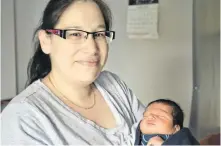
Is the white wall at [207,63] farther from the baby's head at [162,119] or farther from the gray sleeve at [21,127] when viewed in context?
the gray sleeve at [21,127]

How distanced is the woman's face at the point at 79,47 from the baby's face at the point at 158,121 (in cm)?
25

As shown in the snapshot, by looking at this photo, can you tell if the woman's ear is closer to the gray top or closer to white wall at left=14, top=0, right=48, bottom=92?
the gray top

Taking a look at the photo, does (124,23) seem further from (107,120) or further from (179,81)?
(107,120)

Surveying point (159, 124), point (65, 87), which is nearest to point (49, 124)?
point (65, 87)

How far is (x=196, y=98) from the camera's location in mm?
1688

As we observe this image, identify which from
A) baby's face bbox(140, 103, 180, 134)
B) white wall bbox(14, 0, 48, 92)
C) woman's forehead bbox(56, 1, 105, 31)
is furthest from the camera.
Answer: white wall bbox(14, 0, 48, 92)

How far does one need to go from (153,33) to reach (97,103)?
1048 mm

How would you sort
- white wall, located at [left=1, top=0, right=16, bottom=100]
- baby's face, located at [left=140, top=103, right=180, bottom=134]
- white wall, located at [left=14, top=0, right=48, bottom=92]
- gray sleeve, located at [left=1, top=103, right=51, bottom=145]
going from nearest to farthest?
1. gray sleeve, located at [left=1, top=103, right=51, bottom=145]
2. baby's face, located at [left=140, top=103, right=180, bottom=134]
3. white wall, located at [left=1, top=0, right=16, bottom=100]
4. white wall, located at [left=14, top=0, right=48, bottom=92]

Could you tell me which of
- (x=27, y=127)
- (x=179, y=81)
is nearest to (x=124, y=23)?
(x=179, y=81)

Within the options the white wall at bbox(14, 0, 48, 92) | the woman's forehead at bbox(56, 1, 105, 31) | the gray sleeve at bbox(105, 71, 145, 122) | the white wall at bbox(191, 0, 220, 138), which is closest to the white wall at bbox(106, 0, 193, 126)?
the white wall at bbox(191, 0, 220, 138)

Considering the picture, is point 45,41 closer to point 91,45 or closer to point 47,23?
point 47,23

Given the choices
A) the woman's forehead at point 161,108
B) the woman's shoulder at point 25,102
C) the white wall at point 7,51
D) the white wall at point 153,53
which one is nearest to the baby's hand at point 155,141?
the woman's forehead at point 161,108

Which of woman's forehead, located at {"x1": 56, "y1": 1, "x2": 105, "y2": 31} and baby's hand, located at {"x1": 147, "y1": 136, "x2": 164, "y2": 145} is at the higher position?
woman's forehead, located at {"x1": 56, "y1": 1, "x2": 105, "y2": 31}

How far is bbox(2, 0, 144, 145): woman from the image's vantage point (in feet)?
2.52
